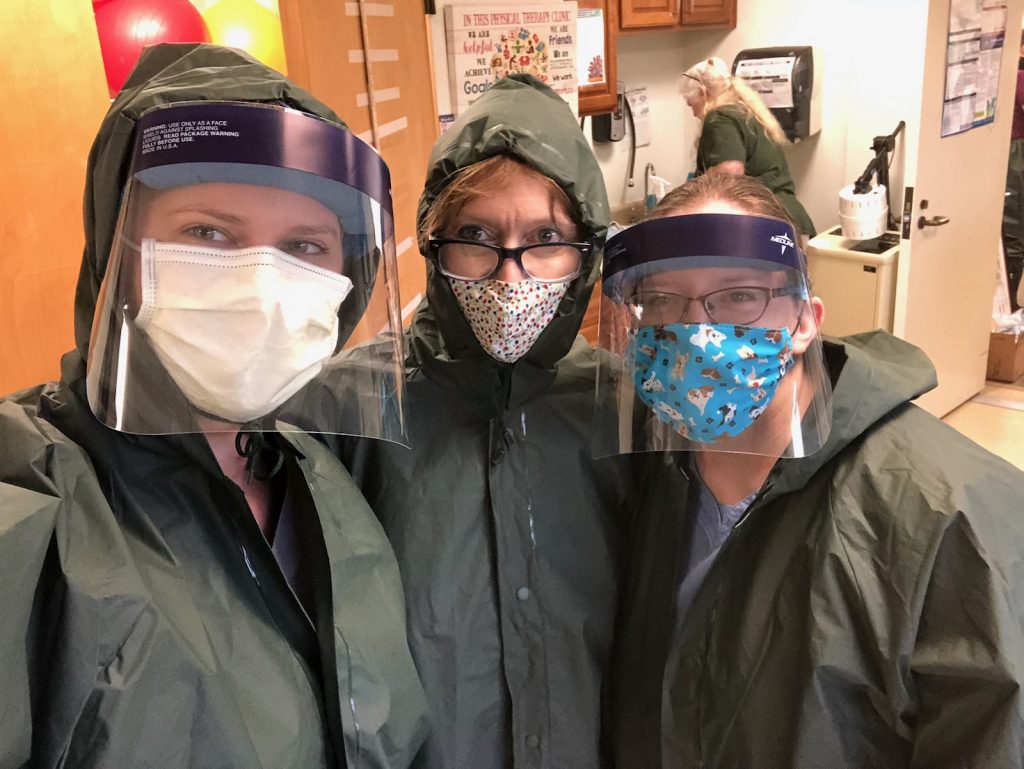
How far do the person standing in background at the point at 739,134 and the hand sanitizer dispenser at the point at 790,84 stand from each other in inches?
10.5

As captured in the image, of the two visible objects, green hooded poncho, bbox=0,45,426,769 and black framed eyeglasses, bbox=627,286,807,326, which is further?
black framed eyeglasses, bbox=627,286,807,326

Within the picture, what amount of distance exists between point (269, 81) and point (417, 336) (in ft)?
1.49

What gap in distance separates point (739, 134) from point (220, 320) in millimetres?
3440

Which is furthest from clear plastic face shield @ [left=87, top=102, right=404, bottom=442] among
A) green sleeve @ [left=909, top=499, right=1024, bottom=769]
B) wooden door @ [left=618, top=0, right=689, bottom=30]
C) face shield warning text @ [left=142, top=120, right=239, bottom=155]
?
wooden door @ [left=618, top=0, right=689, bottom=30]

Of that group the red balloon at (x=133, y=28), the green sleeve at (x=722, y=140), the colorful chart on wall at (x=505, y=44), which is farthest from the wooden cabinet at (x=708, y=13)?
the red balloon at (x=133, y=28)

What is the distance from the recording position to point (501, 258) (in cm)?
119

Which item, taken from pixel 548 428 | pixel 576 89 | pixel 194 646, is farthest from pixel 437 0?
pixel 194 646

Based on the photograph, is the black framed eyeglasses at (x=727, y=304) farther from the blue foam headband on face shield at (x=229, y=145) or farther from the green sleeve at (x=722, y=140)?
the green sleeve at (x=722, y=140)

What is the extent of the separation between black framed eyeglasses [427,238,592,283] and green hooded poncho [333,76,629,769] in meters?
0.03

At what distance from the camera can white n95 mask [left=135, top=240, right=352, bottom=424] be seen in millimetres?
946

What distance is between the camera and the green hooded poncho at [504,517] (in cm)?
120

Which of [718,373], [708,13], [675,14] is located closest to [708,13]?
[708,13]

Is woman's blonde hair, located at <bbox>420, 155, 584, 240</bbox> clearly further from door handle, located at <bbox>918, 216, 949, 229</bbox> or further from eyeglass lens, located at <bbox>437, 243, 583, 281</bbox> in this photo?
door handle, located at <bbox>918, 216, 949, 229</bbox>

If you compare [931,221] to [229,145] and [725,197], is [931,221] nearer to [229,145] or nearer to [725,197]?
[725,197]
